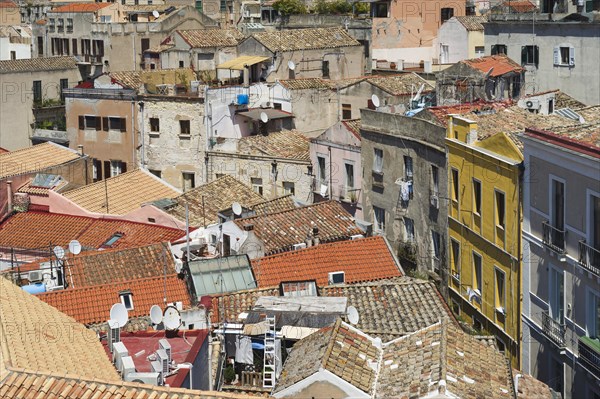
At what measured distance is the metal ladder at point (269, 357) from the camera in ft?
80.8

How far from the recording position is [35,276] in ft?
108

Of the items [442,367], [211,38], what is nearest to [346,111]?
[211,38]

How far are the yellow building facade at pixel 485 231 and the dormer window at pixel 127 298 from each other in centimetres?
924

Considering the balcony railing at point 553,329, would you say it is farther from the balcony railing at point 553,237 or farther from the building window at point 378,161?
the building window at point 378,161

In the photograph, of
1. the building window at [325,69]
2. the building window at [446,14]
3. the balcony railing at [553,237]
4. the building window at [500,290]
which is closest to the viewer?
the balcony railing at [553,237]

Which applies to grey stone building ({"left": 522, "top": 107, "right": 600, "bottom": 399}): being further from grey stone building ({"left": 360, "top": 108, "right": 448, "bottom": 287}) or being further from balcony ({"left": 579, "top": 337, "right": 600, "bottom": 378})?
grey stone building ({"left": 360, "top": 108, "right": 448, "bottom": 287})

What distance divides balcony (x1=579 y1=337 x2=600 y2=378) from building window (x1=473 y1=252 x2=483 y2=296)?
669 cm

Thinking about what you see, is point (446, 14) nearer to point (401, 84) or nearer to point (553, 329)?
point (401, 84)

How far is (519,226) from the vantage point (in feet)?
102

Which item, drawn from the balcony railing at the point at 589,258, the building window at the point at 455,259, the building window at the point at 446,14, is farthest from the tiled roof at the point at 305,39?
the balcony railing at the point at 589,258

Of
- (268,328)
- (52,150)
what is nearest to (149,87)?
(52,150)

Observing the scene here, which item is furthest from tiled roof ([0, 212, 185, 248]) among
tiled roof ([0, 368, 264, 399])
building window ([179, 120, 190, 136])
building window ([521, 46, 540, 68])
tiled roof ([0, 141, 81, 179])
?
tiled roof ([0, 368, 264, 399])

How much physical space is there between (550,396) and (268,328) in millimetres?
5985

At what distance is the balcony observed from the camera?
86.6 ft
